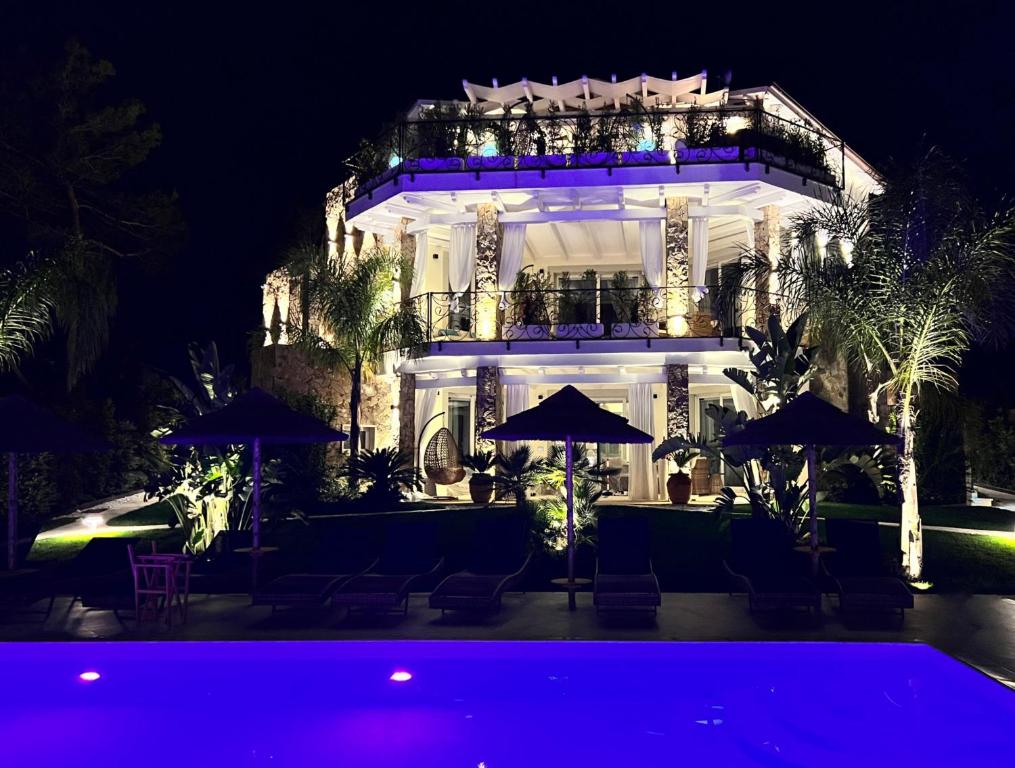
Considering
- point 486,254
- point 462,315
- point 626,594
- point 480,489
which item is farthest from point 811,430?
point 462,315

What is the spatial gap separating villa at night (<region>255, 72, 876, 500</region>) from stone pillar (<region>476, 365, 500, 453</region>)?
31 mm

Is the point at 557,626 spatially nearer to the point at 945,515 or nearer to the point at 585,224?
the point at 945,515

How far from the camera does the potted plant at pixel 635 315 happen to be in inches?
827

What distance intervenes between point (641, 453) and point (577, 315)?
3709 mm

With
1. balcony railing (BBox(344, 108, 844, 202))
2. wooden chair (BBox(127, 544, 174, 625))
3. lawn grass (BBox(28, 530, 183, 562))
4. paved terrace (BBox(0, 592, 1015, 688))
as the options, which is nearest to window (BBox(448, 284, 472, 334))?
balcony railing (BBox(344, 108, 844, 202))

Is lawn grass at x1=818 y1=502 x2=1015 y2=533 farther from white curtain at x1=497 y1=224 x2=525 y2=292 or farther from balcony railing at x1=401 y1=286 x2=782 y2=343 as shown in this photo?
white curtain at x1=497 y1=224 x2=525 y2=292

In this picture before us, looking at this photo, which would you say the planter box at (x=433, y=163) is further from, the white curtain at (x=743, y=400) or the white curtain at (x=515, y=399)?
the white curtain at (x=743, y=400)

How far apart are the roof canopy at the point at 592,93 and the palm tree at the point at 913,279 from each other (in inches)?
397

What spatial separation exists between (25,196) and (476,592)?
24148 mm

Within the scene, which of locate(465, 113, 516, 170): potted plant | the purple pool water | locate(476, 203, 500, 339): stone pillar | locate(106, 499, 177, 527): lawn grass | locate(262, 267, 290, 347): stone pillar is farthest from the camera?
locate(262, 267, 290, 347): stone pillar

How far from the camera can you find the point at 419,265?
23.4 meters

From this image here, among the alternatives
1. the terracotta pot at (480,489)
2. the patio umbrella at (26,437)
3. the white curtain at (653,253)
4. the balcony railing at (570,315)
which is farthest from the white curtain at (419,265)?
the patio umbrella at (26,437)

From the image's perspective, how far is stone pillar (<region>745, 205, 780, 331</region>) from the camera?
2153 cm

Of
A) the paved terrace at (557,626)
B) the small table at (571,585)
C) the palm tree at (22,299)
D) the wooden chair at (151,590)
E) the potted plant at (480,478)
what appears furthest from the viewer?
the potted plant at (480,478)
